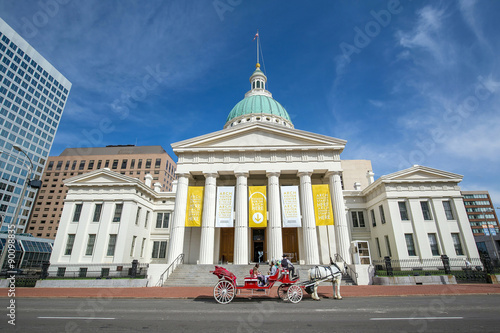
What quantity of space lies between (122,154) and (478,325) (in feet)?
315

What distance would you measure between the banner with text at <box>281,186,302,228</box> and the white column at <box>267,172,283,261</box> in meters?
0.62

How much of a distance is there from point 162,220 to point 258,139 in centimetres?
1842

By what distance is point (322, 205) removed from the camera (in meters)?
23.5

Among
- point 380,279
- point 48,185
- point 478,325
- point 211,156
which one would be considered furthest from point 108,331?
point 48,185

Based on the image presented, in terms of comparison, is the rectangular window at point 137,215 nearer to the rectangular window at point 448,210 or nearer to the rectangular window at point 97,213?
the rectangular window at point 97,213

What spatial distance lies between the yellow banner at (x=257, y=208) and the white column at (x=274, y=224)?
74 cm

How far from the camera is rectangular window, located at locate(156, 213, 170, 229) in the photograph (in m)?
34.1

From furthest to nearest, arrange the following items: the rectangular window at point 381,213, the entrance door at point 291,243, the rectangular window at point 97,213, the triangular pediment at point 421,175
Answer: the rectangular window at point 97,213 < the rectangular window at point 381,213 < the triangular pediment at point 421,175 < the entrance door at point 291,243

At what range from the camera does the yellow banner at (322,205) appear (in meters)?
22.9

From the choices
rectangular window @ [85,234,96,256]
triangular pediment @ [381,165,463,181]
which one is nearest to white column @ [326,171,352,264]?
triangular pediment @ [381,165,463,181]

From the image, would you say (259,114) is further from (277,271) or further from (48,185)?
(48,185)

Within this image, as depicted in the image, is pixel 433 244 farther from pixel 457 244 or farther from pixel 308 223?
pixel 308 223

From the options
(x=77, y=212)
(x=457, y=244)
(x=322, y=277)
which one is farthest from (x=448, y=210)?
(x=77, y=212)

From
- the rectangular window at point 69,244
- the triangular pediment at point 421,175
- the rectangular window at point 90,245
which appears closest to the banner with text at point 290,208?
the triangular pediment at point 421,175
